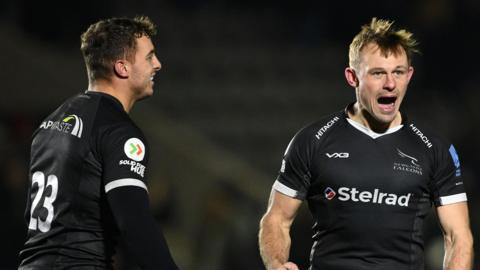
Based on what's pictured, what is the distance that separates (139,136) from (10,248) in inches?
170

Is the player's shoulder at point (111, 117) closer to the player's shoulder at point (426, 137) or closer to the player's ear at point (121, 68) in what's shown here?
the player's ear at point (121, 68)

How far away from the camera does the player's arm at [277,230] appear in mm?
4996

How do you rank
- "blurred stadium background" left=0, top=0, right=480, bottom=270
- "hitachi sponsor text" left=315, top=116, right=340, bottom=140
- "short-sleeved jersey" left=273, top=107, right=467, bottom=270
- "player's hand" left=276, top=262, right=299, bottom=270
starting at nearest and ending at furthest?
"player's hand" left=276, top=262, right=299, bottom=270
"short-sleeved jersey" left=273, top=107, right=467, bottom=270
"hitachi sponsor text" left=315, top=116, right=340, bottom=140
"blurred stadium background" left=0, top=0, right=480, bottom=270

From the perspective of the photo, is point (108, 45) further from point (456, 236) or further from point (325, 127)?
point (456, 236)

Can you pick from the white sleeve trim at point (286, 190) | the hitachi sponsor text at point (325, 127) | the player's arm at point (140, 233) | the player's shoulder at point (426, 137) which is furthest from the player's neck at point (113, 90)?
the player's shoulder at point (426, 137)

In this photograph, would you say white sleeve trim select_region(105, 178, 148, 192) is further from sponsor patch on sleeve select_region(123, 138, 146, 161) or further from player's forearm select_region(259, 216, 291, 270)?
player's forearm select_region(259, 216, 291, 270)

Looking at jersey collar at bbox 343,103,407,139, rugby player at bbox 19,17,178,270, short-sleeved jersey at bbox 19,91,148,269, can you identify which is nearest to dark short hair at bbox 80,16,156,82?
rugby player at bbox 19,17,178,270

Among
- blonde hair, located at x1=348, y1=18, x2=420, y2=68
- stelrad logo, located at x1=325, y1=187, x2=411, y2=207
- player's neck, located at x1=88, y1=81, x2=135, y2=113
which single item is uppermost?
blonde hair, located at x1=348, y1=18, x2=420, y2=68

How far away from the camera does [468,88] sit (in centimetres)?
1267

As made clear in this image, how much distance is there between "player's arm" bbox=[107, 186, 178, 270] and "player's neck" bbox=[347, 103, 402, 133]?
158 cm

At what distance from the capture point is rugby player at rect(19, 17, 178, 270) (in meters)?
4.06

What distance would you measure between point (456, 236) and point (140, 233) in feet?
5.91

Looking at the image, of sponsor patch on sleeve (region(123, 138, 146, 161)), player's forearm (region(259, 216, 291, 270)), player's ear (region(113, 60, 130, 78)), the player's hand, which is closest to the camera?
sponsor patch on sleeve (region(123, 138, 146, 161))

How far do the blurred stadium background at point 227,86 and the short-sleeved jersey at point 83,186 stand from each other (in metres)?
6.04
